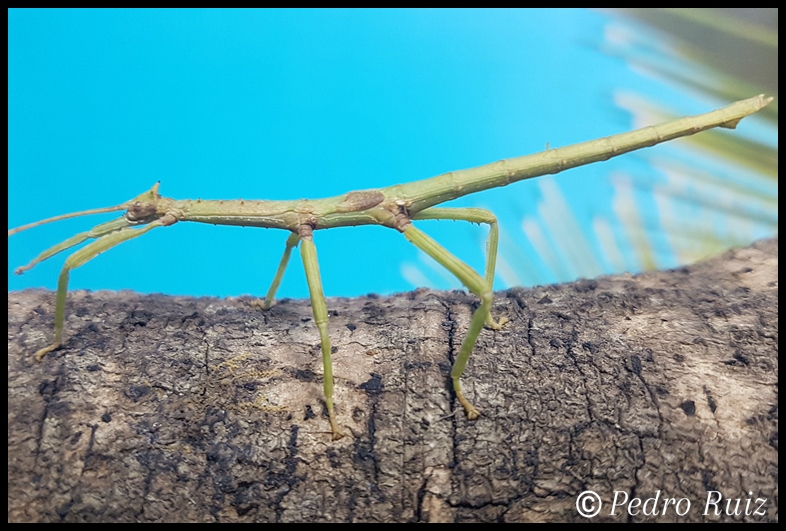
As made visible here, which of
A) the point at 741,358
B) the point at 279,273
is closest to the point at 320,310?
the point at 279,273

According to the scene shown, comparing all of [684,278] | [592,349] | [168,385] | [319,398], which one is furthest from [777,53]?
[168,385]

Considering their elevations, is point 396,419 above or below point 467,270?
below

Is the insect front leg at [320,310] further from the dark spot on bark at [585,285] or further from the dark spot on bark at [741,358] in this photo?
the dark spot on bark at [741,358]

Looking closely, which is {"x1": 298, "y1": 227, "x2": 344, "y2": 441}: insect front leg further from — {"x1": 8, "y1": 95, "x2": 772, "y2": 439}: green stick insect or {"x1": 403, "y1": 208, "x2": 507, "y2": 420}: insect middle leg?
{"x1": 403, "y1": 208, "x2": 507, "y2": 420}: insect middle leg

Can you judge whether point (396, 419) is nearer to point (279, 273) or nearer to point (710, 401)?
point (710, 401)

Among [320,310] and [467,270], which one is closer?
[320,310]

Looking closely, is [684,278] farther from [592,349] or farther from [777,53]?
[777,53]
